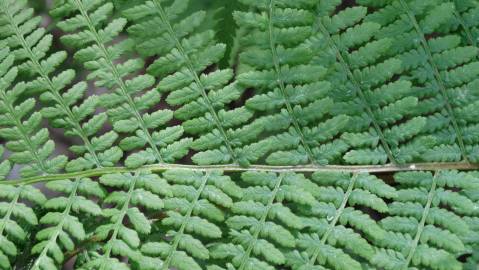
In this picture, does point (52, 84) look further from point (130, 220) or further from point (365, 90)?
point (365, 90)

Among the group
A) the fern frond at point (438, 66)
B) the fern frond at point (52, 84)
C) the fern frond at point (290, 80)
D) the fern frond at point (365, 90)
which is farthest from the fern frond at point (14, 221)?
the fern frond at point (438, 66)

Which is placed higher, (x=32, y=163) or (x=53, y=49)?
(x=53, y=49)

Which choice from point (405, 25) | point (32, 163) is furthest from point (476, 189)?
point (32, 163)

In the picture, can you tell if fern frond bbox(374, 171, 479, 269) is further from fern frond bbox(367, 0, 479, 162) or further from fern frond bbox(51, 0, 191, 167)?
fern frond bbox(51, 0, 191, 167)

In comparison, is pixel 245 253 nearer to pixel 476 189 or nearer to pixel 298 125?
pixel 298 125

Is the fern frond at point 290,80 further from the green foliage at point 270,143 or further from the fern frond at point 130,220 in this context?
the fern frond at point 130,220

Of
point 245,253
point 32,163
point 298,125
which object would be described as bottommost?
point 245,253

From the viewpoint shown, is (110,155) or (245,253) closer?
(245,253)
